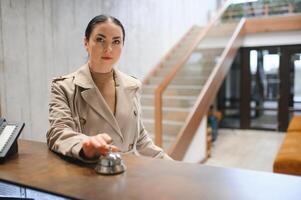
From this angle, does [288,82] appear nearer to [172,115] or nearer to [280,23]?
[280,23]

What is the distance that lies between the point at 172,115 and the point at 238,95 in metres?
4.03

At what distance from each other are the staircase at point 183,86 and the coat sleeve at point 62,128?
8.69ft

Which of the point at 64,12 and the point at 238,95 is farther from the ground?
the point at 64,12

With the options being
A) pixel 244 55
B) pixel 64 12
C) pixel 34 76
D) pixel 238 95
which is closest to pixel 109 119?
pixel 34 76

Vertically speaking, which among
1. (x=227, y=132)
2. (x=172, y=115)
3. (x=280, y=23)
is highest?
(x=280, y=23)

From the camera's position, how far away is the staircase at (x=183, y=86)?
3906mm

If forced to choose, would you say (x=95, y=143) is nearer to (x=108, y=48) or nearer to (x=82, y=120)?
(x=82, y=120)

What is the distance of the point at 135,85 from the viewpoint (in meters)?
1.31

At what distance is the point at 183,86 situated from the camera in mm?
4285

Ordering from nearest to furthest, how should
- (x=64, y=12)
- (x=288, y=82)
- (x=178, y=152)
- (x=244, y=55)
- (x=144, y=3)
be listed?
(x=64, y=12) → (x=144, y=3) → (x=178, y=152) → (x=288, y=82) → (x=244, y=55)

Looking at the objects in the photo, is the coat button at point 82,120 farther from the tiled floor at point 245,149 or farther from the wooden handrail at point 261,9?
the wooden handrail at point 261,9

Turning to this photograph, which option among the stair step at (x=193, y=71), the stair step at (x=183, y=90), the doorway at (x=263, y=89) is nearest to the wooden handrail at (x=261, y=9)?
the doorway at (x=263, y=89)

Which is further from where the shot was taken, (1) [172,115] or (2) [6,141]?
(1) [172,115]

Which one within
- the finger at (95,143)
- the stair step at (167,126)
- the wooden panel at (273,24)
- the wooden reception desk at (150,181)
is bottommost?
the stair step at (167,126)
